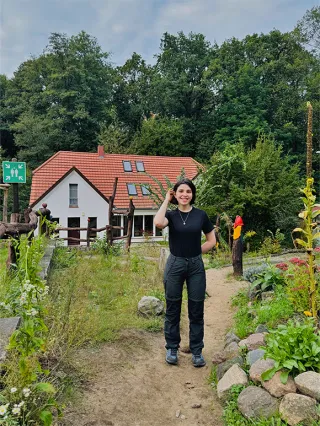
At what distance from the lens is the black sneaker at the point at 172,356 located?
4.00m

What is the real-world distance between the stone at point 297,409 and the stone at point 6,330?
2215mm

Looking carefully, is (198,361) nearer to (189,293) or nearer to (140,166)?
(189,293)

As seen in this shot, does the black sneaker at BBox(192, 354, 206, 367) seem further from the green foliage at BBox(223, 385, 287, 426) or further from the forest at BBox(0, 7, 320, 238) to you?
→ the forest at BBox(0, 7, 320, 238)

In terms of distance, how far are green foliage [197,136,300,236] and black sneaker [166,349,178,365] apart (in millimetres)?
12414

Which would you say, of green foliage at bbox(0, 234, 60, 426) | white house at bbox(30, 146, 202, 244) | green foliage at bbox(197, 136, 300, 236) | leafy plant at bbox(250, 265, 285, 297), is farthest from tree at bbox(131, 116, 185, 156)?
green foliage at bbox(0, 234, 60, 426)

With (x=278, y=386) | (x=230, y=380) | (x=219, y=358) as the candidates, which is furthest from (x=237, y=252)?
(x=278, y=386)

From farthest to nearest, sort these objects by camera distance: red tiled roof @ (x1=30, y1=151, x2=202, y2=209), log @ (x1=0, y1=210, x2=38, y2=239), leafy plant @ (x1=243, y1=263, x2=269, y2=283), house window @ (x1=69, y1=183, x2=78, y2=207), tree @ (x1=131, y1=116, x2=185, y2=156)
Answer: tree @ (x1=131, y1=116, x2=185, y2=156) < house window @ (x1=69, y1=183, x2=78, y2=207) < red tiled roof @ (x1=30, y1=151, x2=202, y2=209) < leafy plant @ (x1=243, y1=263, x2=269, y2=283) < log @ (x1=0, y1=210, x2=38, y2=239)

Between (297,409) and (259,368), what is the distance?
21.0 inches

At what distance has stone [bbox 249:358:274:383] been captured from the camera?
3.21 m

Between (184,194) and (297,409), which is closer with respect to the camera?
(297,409)

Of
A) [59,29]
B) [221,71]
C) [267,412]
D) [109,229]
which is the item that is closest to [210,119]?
[221,71]

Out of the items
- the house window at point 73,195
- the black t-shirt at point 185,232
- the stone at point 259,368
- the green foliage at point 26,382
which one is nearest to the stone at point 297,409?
the stone at point 259,368

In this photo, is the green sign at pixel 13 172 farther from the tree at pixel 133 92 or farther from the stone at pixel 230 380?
the tree at pixel 133 92

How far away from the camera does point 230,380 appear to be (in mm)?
3354
